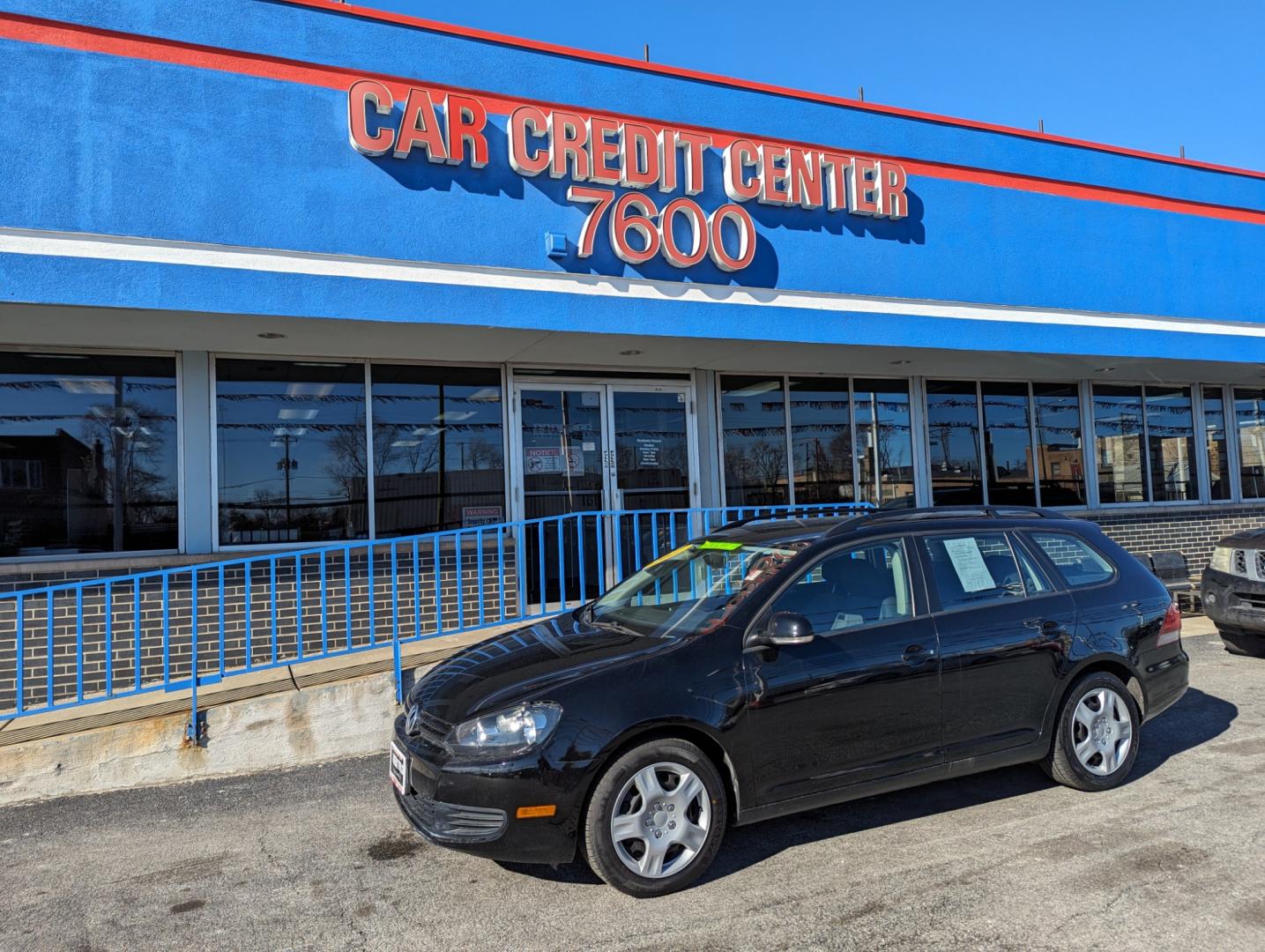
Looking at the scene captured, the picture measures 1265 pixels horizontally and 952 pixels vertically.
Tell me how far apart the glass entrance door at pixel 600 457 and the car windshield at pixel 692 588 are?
3248 mm

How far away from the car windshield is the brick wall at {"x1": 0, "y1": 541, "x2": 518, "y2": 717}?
200 cm

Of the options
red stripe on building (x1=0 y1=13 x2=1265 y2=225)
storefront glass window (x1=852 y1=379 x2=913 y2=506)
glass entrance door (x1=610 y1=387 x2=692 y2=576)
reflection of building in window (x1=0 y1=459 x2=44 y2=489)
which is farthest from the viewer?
storefront glass window (x1=852 y1=379 x2=913 y2=506)

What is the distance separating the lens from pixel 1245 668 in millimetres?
7855

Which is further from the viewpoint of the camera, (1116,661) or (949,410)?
(949,410)

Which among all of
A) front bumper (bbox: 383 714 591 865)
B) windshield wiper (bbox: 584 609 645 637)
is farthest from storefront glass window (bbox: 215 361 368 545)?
front bumper (bbox: 383 714 591 865)

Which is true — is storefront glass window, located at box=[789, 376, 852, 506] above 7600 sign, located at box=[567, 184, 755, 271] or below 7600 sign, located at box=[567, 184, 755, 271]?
below

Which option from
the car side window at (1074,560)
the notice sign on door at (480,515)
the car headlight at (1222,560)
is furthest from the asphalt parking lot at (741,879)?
the notice sign on door at (480,515)

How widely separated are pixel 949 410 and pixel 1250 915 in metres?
9.02

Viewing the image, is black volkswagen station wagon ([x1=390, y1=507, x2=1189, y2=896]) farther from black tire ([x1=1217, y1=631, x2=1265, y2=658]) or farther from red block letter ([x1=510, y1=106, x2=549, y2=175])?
red block letter ([x1=510, y1=106, x2=549, y2=175])

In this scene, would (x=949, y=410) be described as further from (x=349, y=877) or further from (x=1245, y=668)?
(x=349, y=877)

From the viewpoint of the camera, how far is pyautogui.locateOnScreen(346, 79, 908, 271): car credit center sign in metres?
7.64

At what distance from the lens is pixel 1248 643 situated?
27.2ft

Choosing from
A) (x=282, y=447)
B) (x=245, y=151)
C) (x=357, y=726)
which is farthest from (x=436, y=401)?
(x=357, y=726)

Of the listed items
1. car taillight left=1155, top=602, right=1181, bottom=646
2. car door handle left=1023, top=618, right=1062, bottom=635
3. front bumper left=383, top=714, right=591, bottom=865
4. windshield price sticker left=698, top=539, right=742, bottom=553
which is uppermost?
windshield price sticker left=698, top=539, right=742, bottom=553
